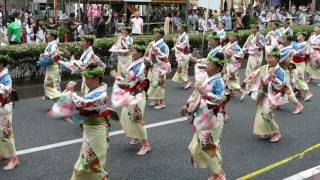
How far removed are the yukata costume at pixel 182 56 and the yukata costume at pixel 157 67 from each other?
1.75 m

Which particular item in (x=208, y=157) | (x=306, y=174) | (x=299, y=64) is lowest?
(x=306, y=174)

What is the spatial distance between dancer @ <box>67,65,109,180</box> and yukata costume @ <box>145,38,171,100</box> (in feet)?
16.1

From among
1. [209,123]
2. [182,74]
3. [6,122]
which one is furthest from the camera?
[182,74]

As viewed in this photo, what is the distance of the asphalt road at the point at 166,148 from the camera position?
647 centimetres

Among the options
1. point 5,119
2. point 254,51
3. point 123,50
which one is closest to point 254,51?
point 254,51

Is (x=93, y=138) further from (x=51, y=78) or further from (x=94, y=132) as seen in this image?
(x=51, y=78)

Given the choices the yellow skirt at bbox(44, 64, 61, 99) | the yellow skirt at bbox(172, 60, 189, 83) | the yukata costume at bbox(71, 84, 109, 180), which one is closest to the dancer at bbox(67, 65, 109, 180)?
the yukata costume at bbox(71, 84, 109, 180)

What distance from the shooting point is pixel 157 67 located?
34.7 ft

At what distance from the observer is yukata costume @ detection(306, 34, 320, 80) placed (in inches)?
497

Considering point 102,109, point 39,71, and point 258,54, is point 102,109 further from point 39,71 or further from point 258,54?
point 258,54

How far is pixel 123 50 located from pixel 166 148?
15.4 ft

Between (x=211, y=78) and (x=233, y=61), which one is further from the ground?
(x=211, y=78)

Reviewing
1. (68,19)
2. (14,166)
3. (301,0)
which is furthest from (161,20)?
(301,0)

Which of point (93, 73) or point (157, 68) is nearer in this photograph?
point (93, 73)
